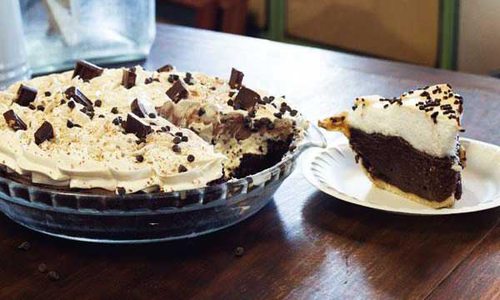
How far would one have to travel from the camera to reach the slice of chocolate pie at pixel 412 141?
102cm

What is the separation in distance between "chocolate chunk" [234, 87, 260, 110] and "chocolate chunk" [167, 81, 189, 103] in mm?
75

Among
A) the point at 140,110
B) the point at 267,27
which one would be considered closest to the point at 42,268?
the point at 140,110

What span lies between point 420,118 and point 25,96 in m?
0.52

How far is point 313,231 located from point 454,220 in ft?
0.59

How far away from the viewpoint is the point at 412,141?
1042 mm

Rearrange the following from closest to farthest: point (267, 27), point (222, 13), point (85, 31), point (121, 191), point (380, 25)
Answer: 1. point (121, 191)
2. point (85, 31)
3. point (380, 25)
4. point (267, 27)
5. point (222, 13)

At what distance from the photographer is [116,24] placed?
1727 mm

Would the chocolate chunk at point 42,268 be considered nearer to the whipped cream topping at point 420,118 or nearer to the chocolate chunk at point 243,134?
the chocolate chunk at point 243,134

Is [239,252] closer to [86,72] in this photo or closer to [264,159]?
[264,159]

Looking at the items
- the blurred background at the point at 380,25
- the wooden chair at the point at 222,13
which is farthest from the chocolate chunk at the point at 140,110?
the wooden chair at the point at 222,13

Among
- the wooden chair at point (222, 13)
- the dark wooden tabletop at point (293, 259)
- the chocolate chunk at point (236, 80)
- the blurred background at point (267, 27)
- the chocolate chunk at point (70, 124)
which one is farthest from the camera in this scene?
the wooden chair at point (222, 13)

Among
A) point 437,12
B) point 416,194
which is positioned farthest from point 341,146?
point 437,12

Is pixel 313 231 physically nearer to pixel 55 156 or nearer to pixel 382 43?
pixel 55 156

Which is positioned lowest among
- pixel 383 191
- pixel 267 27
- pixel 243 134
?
pixel 267 27
